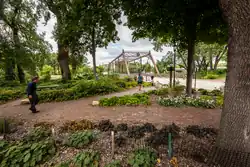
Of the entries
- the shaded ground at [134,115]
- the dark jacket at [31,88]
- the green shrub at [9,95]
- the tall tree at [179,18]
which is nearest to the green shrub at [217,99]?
the shaded ground at [134,115]

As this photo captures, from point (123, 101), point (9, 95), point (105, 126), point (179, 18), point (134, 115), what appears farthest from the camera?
point (9, 95)

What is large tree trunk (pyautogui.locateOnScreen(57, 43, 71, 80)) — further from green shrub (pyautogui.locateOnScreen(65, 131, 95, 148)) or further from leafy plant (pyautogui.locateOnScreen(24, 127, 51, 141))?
green shrub (pyautogui.locateOnScreen(65, 131, 95, 148))

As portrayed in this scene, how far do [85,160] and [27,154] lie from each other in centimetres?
116

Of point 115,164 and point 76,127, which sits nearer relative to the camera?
point 115,164

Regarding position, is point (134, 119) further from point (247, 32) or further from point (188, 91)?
point (188, 91)

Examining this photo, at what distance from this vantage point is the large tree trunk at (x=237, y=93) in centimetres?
187

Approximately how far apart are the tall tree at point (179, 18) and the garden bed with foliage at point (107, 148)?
457 centimetres

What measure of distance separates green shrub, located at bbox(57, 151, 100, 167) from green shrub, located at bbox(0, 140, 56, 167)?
489 millimetres

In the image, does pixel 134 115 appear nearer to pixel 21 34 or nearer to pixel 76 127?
pixel 76 127

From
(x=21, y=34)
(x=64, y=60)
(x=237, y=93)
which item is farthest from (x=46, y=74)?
(x=237, y=93)

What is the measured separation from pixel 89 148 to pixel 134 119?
209 centimetres


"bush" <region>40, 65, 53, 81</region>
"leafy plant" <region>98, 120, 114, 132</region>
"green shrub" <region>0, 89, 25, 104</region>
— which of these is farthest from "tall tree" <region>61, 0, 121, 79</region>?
"bush" <region>40, 65, 53, 81</region>

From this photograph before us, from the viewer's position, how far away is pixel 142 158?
7.41 ft

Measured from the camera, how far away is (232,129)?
7.00ft
